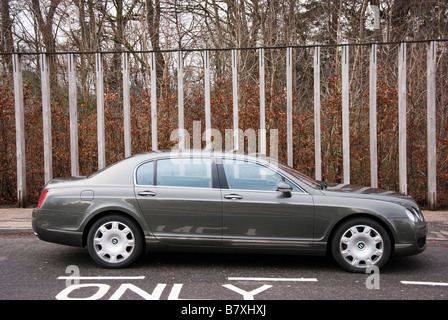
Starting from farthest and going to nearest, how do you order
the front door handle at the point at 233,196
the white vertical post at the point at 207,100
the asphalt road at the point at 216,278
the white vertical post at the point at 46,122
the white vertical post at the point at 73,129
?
1. the white vertical post at the point at 46,122
2. the white vertical post at the point at 73,129
3. the white vertical post at the point at 207,100
4. the front door handle at the point at 233,196
5. the asphalt road at the point at 216,278

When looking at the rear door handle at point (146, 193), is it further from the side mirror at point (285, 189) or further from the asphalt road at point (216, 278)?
the side mirror at point (285, 189)

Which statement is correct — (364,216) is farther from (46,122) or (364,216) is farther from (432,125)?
(46,122)

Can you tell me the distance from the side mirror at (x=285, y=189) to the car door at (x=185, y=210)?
0.75m

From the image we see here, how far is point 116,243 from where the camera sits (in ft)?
Result: 17.9

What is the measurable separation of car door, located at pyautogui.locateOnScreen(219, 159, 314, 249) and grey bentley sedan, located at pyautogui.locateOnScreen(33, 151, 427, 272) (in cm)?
1

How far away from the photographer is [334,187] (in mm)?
5828

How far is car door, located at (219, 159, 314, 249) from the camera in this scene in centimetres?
531

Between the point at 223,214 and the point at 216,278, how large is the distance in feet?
2.51

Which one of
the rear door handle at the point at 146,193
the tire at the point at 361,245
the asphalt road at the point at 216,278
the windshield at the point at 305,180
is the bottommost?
the asphalt road at the point at 216,278

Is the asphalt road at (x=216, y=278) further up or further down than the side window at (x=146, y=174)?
further down

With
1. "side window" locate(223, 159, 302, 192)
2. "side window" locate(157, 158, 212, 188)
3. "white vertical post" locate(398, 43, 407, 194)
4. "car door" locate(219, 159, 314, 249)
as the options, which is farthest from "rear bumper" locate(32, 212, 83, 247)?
"white vertical post" locate(398, 43, 407, 194)

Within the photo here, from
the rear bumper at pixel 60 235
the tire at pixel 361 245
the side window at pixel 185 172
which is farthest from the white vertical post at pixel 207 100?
the tire at pixel 361 245

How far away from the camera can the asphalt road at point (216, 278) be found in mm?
4562

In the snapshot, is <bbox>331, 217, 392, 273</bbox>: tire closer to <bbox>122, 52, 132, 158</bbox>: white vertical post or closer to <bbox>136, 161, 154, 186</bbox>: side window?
<bbox>136, 161, 154, 186</bbox>: side window
